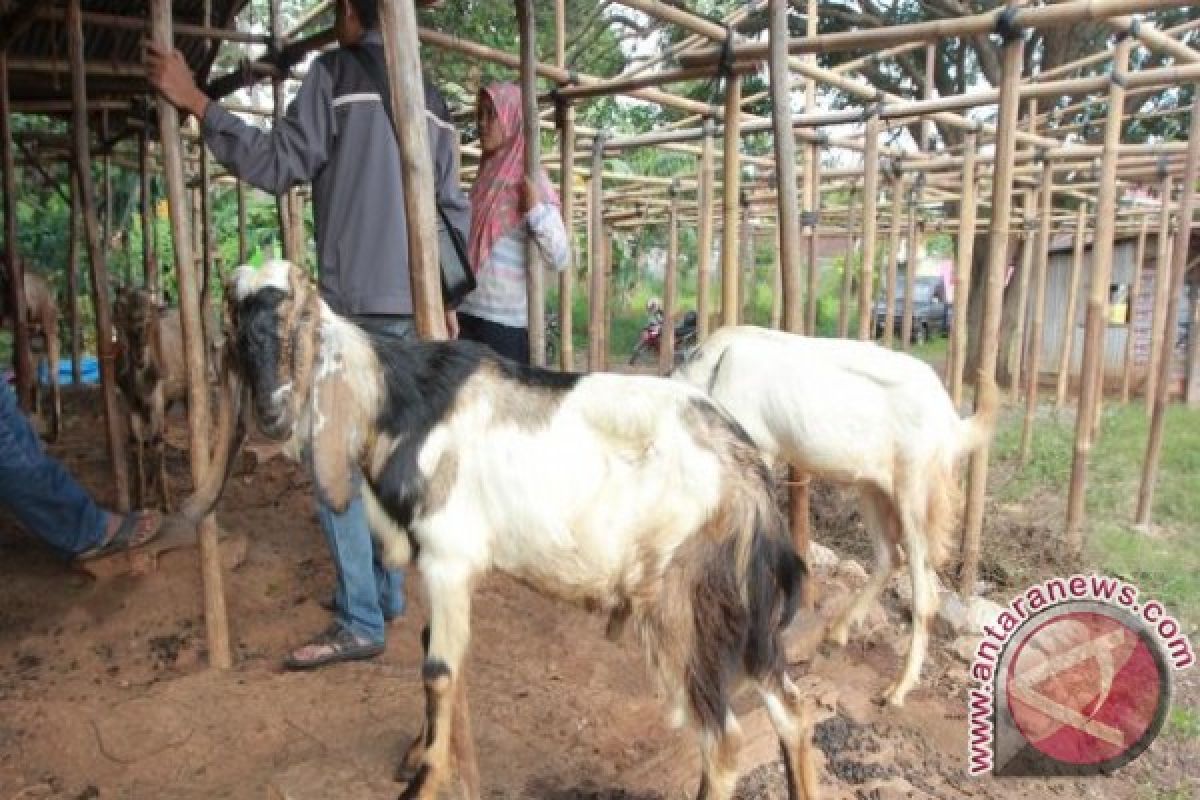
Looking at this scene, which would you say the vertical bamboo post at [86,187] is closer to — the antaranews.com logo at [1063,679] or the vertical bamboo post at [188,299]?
the vertical bamboo post at [188,299]

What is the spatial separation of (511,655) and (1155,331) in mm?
6722

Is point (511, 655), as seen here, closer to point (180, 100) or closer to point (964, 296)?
point (180, 100)

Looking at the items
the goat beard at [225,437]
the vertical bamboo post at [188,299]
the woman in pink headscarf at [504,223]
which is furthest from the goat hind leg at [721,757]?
the woman in pink headscarf at [504,223]

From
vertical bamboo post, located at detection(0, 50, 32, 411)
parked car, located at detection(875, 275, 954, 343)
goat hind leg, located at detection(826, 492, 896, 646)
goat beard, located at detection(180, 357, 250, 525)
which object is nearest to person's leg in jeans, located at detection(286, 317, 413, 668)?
goat beard, located at detection(180, 357, 250, 525)

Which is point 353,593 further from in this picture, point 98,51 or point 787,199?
point 98,51

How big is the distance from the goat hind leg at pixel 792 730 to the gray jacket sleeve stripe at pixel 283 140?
→ 216 cm

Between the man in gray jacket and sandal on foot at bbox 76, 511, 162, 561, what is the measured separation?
1041 mm

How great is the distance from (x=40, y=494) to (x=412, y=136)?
2.36 m

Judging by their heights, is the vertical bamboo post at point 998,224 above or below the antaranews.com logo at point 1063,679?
above

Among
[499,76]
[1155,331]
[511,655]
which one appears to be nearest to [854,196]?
[1155,331]

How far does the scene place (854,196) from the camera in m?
10.1

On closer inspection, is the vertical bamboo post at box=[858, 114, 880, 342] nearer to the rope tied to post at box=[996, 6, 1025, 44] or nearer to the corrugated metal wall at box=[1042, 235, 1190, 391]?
the rope tied to post at box=[996, 6, 1025, 44]

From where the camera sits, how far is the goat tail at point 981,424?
3.84 metres

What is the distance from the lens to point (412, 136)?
8.05 ft
